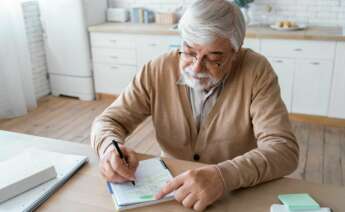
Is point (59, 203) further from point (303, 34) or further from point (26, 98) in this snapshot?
point (26, 98)

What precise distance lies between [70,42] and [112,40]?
49 cm

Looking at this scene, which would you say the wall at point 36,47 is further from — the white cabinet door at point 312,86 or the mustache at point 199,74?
the mustache at point 199,74

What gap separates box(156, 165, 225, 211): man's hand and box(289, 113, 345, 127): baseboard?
2.59 metres

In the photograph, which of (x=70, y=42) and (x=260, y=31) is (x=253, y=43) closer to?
(x=260, y=31)

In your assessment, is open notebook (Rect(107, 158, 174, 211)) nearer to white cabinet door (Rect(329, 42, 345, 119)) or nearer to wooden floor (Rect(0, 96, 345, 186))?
wooden floor (Rect(0, 96, 345, 186))

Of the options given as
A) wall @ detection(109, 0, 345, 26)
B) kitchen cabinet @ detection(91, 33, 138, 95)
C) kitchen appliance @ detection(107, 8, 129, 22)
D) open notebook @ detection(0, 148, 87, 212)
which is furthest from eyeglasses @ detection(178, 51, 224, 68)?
kitchen appliance @ detection(107, 8, 129, 22)

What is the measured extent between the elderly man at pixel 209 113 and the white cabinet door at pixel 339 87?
201cm

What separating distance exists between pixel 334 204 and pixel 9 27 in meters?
3.37

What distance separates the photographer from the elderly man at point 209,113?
3.60 ft

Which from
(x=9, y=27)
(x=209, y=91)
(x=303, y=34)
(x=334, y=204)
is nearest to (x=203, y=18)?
(x=209, y=91)

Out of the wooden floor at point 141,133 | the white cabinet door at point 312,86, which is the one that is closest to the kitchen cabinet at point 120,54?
the wooden floor at point 141,133

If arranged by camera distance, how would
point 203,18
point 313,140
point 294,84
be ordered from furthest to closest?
point 294,84 < point 313,140 < point 203,18

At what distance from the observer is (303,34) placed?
317 centimetres

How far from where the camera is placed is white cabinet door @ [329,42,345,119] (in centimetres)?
312
